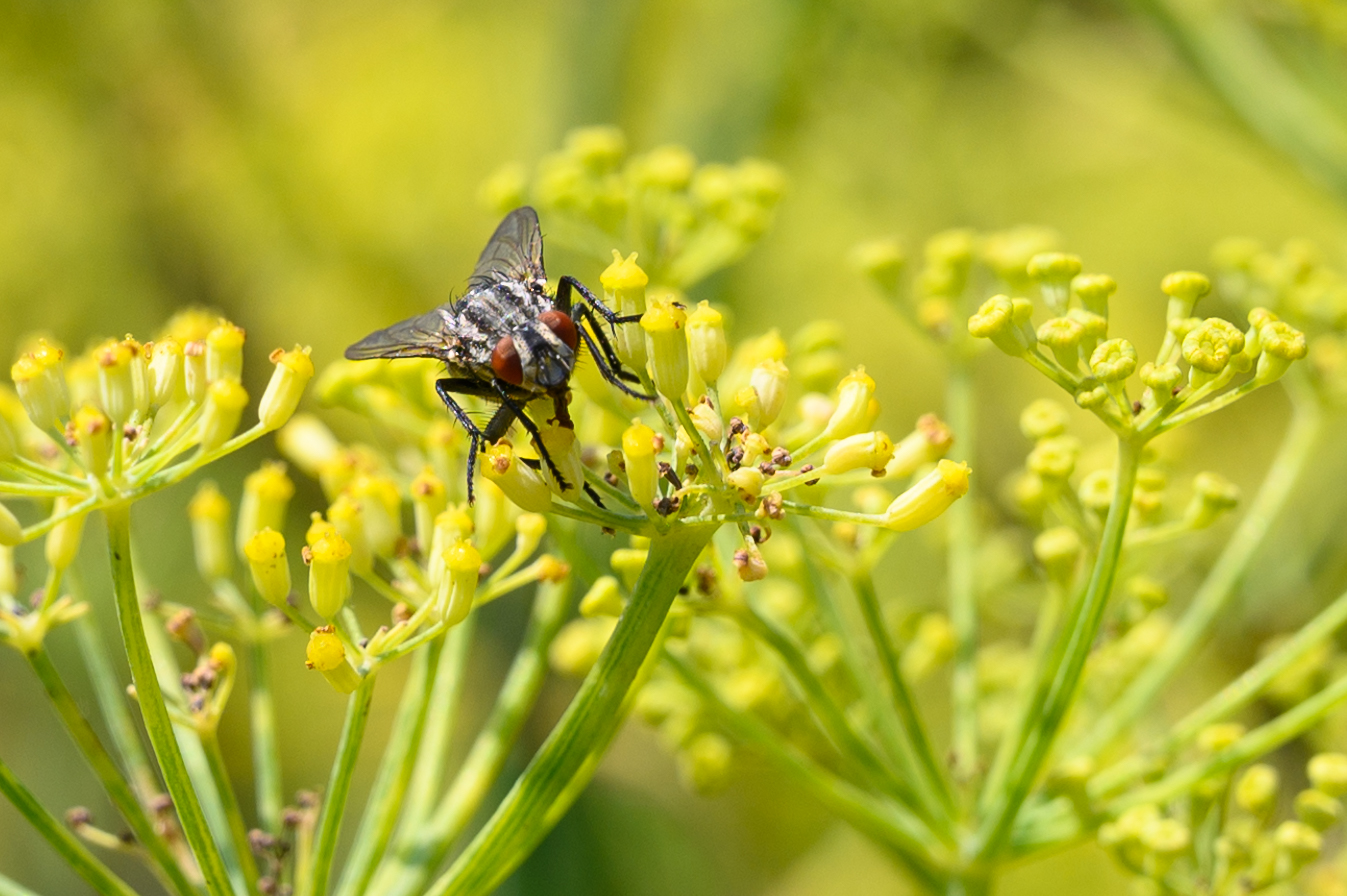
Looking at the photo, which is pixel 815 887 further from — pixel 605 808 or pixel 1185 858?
pixel 1185 858

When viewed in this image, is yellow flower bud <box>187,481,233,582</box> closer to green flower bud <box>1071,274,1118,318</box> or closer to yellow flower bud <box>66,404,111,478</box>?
yellow flower bud <box>66,404,111,478</box>

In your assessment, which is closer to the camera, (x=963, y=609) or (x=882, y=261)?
(x=963, y=609)

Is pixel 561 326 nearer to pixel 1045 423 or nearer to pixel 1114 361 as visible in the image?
pixel 1114 361

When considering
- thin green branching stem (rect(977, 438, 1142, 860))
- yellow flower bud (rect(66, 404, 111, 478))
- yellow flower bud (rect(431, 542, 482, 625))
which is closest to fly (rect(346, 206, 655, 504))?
yellow flower bud (rect(431, 542, 482, 625))

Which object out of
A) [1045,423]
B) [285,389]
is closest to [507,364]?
[285,389]

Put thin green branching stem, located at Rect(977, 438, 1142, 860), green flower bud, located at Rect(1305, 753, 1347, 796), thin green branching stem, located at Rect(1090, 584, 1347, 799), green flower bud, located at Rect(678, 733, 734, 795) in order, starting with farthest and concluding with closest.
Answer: green flower bud, located at Rect(678, 733, 734, 795), green flower bud, located at Rect(1305, 753, 1347, 796), thin green branching stem, located at Rect(1090, 584, 1347, 799), thin green branching stem, located at Rect(977, 438, 1142, 860)

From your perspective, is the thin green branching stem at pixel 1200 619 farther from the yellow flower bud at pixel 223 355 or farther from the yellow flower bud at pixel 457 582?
the yellow flower bud at pixel 223 355
